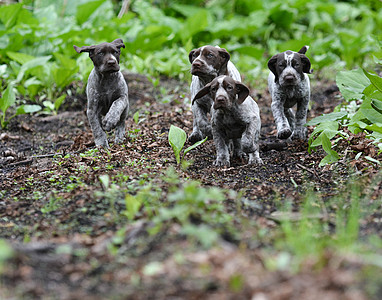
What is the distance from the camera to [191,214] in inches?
127

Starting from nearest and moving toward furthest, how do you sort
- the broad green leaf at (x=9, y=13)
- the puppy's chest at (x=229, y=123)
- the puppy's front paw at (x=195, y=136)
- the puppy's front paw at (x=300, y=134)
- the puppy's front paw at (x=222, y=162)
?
the puppy's chest at (x=229, y=123) < the puppy's front paw at (x=222, y=162) < the puppy's front paw at (x=195, y=136) < the puppy's front paw at (x=300, y=134) < the broad green leaf at (x=9, y=13)

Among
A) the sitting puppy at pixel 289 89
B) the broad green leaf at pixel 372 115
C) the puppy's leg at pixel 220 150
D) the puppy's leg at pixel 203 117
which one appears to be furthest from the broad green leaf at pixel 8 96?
the broad green leaf at pixel 372 115

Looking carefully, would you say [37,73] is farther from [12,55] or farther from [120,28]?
[120,28]

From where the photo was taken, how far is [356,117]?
580 cm

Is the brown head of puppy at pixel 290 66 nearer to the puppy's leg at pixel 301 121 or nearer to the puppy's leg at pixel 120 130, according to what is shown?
the puppy's leg at pixel 301 121

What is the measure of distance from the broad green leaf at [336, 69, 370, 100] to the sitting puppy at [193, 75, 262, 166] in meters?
1.47

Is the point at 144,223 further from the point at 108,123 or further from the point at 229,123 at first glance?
the point at 108,123

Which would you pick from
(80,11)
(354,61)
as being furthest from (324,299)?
(80,11)

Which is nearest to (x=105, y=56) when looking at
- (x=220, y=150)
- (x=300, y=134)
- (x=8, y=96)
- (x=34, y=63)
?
(x=220, y=150)

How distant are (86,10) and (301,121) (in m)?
7.31

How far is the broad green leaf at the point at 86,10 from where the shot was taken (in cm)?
1200

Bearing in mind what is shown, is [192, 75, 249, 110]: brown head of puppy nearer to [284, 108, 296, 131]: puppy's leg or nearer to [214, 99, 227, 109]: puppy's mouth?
[214, 99, 227, 109]: puppy's mouth

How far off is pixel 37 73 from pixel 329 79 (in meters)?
6.23

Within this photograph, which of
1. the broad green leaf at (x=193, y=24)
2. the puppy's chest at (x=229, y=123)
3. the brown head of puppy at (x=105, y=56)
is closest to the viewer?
the puppy's chest at (x=229, y=123)
